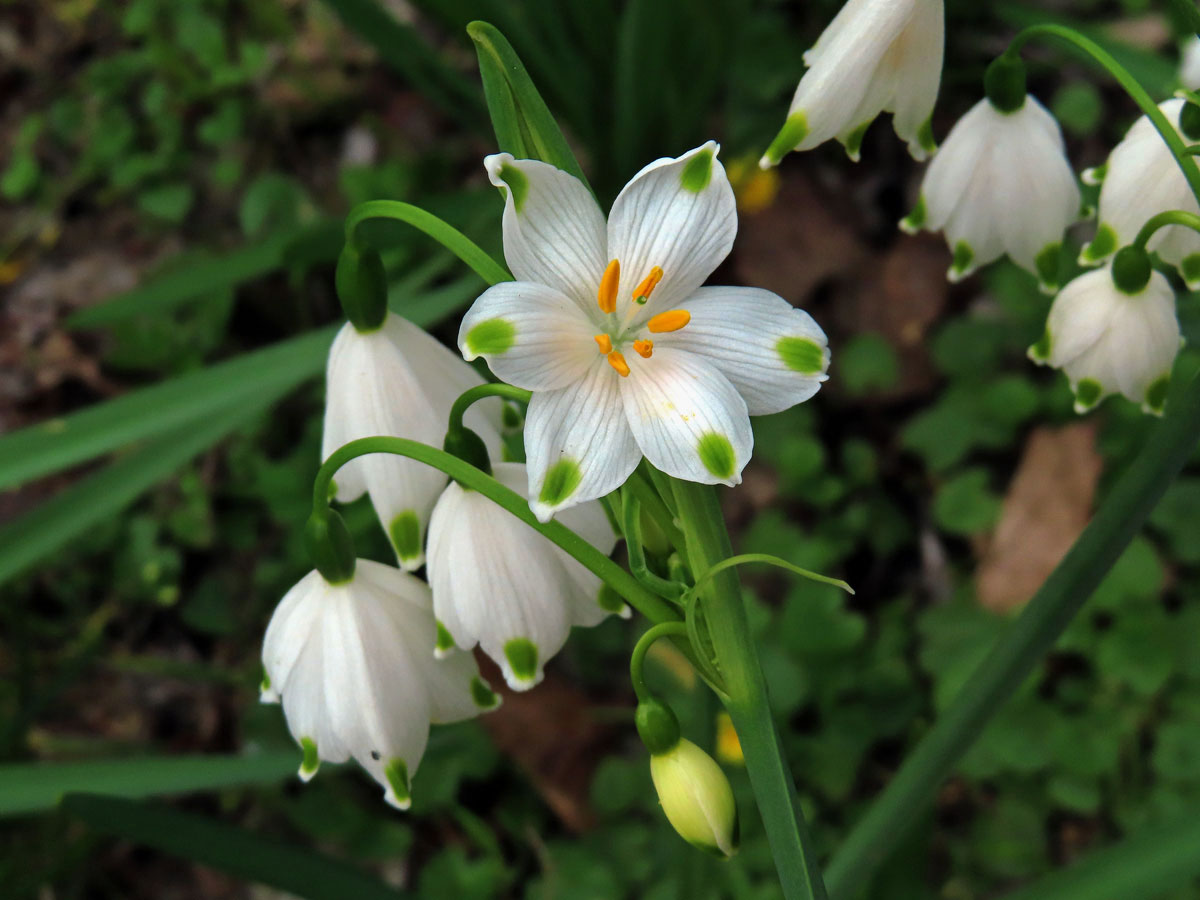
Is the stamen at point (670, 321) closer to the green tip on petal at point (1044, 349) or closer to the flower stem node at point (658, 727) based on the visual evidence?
the flower stem node at point (658, 727)

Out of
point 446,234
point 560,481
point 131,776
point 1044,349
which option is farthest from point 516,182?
point 131,776

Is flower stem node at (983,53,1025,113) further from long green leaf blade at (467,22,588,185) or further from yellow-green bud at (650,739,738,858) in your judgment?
yellow-green bud at (650,739,738,858)

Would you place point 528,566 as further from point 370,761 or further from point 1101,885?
point 1101,885


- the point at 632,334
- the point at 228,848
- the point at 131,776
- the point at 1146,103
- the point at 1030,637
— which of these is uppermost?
the point at 1146,103

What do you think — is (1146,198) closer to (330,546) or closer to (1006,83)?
(1006,83)

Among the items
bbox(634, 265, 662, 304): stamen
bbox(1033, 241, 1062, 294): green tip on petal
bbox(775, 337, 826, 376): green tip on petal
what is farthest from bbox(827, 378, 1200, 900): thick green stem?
bbox(634, 265, 662, 304): stamen

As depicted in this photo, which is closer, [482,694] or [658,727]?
[658,727]

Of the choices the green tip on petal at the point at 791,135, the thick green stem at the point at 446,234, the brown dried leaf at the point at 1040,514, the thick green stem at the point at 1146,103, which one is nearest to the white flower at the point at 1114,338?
the thick green stem at the point at 1146,103
